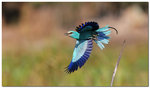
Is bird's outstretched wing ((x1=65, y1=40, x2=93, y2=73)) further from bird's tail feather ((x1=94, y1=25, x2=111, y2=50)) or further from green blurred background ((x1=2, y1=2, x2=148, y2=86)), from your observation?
green blurred background ((x1=2, y1=2, x2=148, y2=86))

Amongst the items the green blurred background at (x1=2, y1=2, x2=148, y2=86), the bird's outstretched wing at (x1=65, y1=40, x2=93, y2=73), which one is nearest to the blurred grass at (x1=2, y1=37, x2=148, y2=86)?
the green blurred background at (x1=2, y1=2, x2=148, y2=86)

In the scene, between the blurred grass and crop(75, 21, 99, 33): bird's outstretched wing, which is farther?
the blurred grass

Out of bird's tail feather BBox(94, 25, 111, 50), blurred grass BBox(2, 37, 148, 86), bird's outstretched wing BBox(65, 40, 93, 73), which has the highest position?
bird's tail feather BBox(94, 25, 111, 50)

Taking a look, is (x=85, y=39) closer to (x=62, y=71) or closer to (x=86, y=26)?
(x=86, y=26)

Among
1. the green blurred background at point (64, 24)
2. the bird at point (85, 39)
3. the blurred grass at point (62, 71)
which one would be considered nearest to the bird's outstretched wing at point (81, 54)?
the bird at point (85, 39)

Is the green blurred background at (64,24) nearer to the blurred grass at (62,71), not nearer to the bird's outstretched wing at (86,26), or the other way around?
the blurred grass at (62,71)

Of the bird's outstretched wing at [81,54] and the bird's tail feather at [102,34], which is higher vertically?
the bird's tail feather at [102,34]

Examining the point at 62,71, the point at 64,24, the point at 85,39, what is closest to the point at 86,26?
the point at 85,39

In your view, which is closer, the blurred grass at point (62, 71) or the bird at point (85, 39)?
the bird at point (85, 39)
